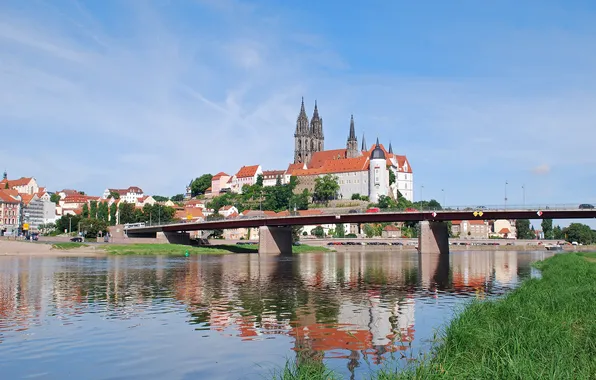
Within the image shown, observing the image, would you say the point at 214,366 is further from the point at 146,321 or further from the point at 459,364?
the point at 146,321

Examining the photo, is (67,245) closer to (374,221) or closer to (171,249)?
(171,249)

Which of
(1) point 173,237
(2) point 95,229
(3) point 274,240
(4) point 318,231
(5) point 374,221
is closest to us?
(5) point 374,221

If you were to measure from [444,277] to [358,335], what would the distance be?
32296 mm

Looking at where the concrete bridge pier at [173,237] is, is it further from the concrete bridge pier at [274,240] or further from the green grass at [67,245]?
the green grass at [67,245]

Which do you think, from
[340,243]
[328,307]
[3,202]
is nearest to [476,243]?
[340,243]

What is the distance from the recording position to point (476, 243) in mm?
180875

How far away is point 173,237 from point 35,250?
3323 cm

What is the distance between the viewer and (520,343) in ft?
46.4

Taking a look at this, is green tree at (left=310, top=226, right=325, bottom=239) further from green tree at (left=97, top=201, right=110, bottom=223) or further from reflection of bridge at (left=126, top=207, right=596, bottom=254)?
reflection of bridge at (left=126, top=207, right=596, bottom=254)

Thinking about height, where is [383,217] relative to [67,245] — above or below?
above

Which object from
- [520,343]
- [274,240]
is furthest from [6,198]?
[520,343]

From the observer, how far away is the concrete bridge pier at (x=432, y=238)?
101 metres

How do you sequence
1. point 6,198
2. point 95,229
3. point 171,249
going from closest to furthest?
point 171,249, point 95,229, point 6,198

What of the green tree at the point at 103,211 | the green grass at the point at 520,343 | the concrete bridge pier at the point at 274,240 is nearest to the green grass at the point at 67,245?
the concrete bridge pier at the point at 274,240
